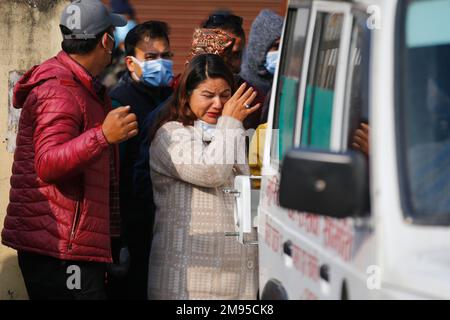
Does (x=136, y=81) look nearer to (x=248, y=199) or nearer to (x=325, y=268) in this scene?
(x=248, y=199)

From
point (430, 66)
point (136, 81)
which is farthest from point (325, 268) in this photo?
point (136, 81)

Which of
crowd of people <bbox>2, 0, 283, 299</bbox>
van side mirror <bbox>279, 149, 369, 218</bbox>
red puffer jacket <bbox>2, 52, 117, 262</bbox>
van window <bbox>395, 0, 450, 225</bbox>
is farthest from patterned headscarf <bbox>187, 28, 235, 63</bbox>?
van side mirror <bbox>279, 149, 369, 218</bbox>

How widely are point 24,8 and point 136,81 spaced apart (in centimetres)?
101

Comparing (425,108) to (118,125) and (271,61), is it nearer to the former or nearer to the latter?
(118,125)

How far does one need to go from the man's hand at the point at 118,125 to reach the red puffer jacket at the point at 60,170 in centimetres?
4

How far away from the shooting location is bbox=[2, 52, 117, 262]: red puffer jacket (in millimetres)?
4812

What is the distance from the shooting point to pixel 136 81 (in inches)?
262

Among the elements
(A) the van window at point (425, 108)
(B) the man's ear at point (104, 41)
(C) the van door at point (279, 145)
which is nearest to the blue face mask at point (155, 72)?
(B) the man's ear at point (104, 41)

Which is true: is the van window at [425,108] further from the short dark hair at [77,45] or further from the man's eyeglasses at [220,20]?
the man's eyeglasses at [220,20]

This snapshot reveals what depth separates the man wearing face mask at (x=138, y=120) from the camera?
602 cm

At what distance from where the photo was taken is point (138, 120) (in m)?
6.44

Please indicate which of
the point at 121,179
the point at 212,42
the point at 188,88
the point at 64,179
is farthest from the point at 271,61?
the point at 64,179

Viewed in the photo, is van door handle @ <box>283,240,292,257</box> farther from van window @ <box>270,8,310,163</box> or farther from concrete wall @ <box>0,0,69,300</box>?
concrete wall @ <box>0,0,69,300</box>
